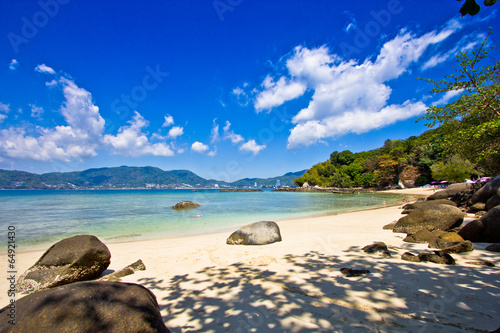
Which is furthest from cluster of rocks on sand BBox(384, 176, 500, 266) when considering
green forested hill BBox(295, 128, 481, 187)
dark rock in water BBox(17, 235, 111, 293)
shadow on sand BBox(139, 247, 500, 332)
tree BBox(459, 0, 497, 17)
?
green forested hill BBox(295, 128, 481, 187)

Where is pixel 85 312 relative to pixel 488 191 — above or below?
below

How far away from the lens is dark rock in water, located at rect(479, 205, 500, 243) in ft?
21.7

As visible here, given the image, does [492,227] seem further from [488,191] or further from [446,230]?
[488,191]

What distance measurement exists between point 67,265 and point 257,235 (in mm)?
5814

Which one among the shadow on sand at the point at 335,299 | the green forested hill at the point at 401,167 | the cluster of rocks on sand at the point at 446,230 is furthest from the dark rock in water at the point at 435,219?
the green forested hill at the point at 401,167

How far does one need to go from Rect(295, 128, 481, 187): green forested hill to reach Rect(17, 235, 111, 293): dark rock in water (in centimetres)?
5024

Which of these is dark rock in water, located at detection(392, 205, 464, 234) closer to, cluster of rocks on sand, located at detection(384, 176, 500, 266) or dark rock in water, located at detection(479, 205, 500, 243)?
cluster of rocks on sand, located at detection(384, 176, 500, 266)

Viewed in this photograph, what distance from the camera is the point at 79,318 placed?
214 centimetres

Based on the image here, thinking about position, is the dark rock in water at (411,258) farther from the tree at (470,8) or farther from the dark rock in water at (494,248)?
the tree at (470,8)

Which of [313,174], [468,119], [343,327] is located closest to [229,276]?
[343,327]

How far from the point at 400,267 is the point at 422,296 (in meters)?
1.50

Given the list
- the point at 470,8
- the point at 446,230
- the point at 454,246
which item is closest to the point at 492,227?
the point at 446,230

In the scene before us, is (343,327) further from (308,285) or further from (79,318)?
(79,318)

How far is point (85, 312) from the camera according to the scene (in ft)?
7.22
